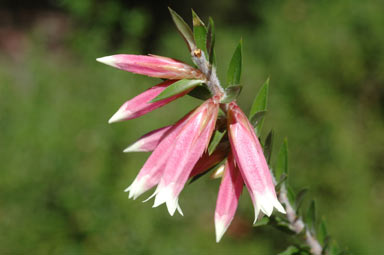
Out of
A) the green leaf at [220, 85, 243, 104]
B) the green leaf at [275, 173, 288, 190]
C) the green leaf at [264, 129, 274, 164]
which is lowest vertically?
the green leaf at [275, 173, 288, 190]

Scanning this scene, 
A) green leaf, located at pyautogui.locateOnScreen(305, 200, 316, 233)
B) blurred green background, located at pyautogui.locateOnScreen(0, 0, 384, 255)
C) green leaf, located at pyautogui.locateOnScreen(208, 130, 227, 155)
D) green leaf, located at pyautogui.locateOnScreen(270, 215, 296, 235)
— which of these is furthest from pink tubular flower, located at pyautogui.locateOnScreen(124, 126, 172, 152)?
blurred green background, located at pyautogui.locateOnScreen(0, 0, 384, 255)

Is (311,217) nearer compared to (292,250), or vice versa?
(292,250)

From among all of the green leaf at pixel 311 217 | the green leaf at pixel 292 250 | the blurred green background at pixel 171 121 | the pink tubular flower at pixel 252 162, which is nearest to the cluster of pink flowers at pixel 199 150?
the pink tubular flower at pixel 252 162

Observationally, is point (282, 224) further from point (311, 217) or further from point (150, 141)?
point (150, 141)

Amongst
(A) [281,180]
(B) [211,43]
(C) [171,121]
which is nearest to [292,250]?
(A) [281,180]

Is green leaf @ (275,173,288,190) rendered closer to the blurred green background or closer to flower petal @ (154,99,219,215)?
flower petal @ (154,99,219,215)

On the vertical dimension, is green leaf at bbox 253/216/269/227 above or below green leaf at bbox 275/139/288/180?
below

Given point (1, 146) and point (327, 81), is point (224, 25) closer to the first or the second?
point (327, 81)
